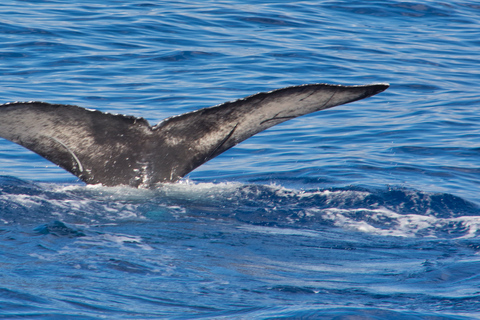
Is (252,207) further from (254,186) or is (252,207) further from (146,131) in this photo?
A: (146,131)

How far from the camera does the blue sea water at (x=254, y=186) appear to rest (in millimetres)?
4316

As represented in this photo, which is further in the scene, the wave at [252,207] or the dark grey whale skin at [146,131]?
the wave at [252,207]

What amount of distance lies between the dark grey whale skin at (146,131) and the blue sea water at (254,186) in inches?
10.3

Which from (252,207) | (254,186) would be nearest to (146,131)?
(252,207)

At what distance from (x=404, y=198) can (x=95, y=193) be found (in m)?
3.12

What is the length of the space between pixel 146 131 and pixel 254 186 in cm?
172

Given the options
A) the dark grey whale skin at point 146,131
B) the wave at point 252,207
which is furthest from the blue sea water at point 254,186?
the dark grey whale skin at point 146,131

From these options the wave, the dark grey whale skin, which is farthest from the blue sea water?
the dark grey whale skin

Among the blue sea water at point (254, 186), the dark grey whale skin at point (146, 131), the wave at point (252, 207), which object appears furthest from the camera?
the wave at point (252, 207)

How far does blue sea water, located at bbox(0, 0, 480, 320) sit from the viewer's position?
432 centimetres

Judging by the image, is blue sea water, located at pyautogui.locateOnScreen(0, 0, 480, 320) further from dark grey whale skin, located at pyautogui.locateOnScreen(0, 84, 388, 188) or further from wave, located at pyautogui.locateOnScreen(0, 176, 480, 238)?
dark grey whale skin, located at pyautogui.locateOnScreen(0, 84, 388, 188)

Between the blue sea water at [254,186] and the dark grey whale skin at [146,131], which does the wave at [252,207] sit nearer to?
the blue sea water at [254,186]

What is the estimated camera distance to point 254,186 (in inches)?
281

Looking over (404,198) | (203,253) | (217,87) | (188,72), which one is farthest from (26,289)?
(188,72)
